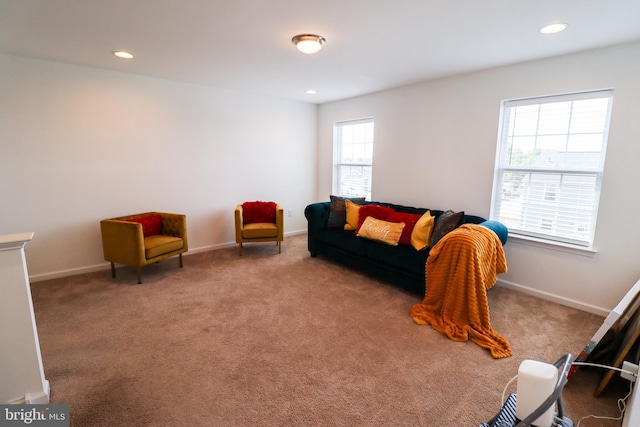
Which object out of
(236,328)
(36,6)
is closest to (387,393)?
(236,328)

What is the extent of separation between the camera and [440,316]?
8.79 ft

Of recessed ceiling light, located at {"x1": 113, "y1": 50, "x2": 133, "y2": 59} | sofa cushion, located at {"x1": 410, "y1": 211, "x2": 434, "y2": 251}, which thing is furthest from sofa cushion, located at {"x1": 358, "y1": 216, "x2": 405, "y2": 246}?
recessed ceiling light, located at {"x1": 113, "y1": 50, "x2": 133, "y2": 59}

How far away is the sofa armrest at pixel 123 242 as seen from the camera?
3.32 metres

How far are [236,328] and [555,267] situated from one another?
10.3 feet

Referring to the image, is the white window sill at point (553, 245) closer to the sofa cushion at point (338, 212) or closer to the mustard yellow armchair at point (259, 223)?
the sofa cushion at point (338, 212)

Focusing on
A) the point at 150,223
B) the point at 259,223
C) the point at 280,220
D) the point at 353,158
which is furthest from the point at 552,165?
the point at 150,223

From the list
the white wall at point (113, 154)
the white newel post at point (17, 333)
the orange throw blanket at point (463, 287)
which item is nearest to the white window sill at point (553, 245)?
the orange throw blanket at point (463, 287)

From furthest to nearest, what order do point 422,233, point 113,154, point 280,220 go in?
point 280,220 < point 113,154 < point 422,233

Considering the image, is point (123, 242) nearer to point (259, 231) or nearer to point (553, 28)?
point (259, 231)

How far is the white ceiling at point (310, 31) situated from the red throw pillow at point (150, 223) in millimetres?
1781

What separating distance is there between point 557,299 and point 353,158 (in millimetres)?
3401

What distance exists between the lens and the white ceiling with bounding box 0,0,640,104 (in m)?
2.05

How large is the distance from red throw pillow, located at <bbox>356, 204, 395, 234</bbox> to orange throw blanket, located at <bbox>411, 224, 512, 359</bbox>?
3.67 feet

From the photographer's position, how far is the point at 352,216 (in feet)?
13.6
